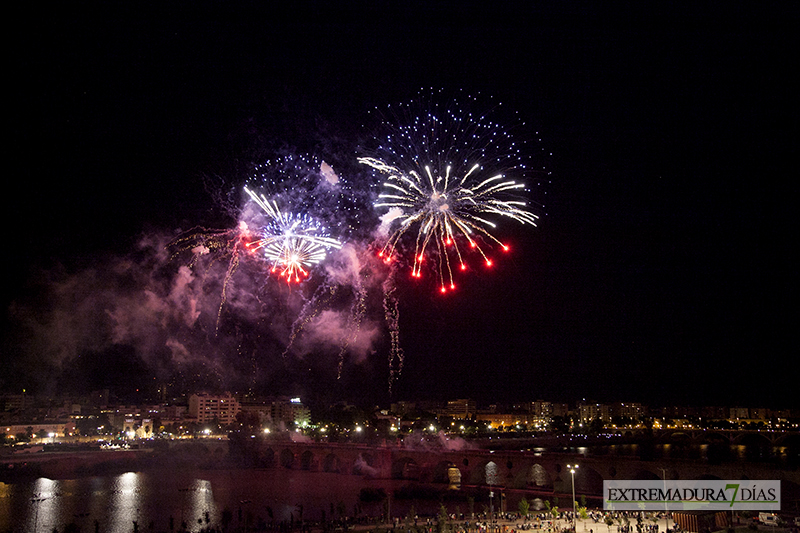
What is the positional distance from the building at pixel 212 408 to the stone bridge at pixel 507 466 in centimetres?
3474

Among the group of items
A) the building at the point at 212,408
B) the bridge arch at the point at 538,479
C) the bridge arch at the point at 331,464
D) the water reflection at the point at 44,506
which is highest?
the building at the point at 212,408

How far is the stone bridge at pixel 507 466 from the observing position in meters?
31.3

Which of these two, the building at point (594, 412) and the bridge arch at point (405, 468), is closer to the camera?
the bridge arch at point (405, 468)

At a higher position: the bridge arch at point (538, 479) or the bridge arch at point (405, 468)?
the bridge arch at point (405, 468)

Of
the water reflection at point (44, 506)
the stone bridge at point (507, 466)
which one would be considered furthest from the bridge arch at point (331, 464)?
the water reflection at point (44, 506)

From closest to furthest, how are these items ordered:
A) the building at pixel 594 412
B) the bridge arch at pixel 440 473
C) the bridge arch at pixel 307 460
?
the bridge arch at pixel 440 473
the bridge arch at pixel 307 460
the building at pixel 594 412

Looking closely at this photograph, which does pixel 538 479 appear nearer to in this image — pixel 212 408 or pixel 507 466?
pixel 507 466

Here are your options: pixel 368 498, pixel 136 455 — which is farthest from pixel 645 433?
pixel 136 455

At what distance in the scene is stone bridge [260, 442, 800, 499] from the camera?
3130 centimetres

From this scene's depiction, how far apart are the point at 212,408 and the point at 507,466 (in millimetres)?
59463

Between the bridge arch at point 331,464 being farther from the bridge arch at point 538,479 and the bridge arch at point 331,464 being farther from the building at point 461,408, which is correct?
the building at point 461,408

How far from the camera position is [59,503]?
3025 centimetres

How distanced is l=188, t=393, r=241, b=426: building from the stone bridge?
34.7 metres

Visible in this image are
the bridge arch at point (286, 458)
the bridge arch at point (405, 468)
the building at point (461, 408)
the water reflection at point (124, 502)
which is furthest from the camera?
the building at point (461, 408)
